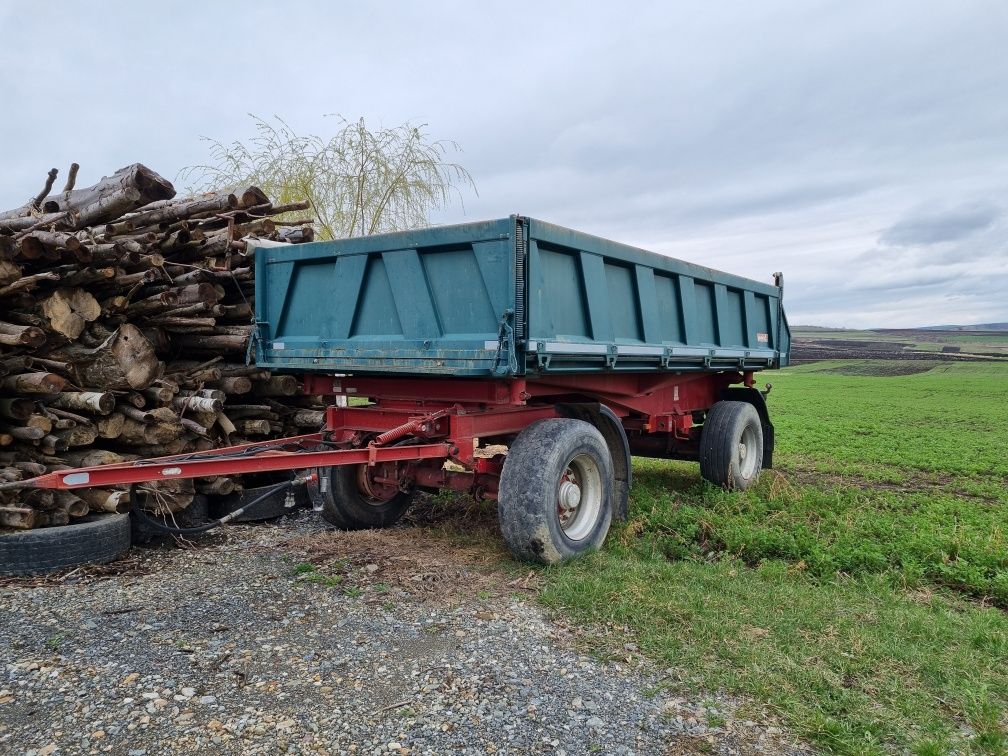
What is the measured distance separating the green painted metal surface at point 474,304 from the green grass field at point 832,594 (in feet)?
4.98

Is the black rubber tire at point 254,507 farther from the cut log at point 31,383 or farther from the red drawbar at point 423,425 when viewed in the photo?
the cut log at point 31,383

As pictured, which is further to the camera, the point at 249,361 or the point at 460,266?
the point at 249,361

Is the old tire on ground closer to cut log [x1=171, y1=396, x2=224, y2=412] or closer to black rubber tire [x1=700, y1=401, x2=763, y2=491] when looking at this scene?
black rubber tire [x1=700, y1=401, x2=763, y2=491]

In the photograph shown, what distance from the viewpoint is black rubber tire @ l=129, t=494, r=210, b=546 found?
5.82 meters

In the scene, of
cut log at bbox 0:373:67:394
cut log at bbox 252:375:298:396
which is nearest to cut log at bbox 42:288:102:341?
cut log at bbox 0:373:67:394

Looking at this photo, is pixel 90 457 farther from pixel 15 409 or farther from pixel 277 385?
pixel 277 385

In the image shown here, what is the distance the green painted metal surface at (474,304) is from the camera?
4699 mm

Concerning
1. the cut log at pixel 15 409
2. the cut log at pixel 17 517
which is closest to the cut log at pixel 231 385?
the cut log at pixel 15 409

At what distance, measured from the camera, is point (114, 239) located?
20.8 ft

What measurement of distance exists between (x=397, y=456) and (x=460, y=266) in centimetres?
136

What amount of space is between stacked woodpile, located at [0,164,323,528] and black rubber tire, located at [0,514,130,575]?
19 centimetres

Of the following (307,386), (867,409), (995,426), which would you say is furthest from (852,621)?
(867,409)

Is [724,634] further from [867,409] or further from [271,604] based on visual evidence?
[867,409]

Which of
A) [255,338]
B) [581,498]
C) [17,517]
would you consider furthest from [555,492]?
[17,517]
